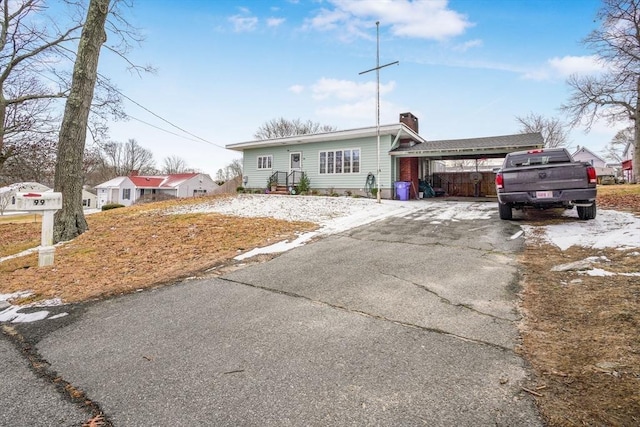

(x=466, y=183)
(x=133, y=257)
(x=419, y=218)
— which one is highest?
(x=466, y=183)

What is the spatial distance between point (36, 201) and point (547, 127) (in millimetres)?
51636

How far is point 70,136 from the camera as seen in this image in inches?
286

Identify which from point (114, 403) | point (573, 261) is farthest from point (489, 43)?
point (114, 403)

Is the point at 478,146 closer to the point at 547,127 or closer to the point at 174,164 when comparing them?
the point at 547,127

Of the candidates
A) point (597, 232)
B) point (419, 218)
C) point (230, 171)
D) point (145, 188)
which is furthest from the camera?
point (230, 171)

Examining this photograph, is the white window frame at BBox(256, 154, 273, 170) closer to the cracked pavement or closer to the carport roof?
the carport roof

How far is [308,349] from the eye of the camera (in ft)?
7.35

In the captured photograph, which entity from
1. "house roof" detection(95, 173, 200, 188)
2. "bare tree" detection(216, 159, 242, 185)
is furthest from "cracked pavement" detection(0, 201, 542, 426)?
"bare tree" detection(216, 159, 242, 185)

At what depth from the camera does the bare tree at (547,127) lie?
41250 millimetres

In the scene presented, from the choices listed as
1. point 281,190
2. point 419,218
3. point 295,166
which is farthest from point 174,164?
point 419,218

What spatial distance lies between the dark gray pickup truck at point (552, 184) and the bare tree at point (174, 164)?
7195 cm

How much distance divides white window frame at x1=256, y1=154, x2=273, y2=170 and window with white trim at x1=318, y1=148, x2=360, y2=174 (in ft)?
12.0

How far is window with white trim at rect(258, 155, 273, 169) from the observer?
19.5 m

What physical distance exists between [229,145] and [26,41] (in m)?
10.0
